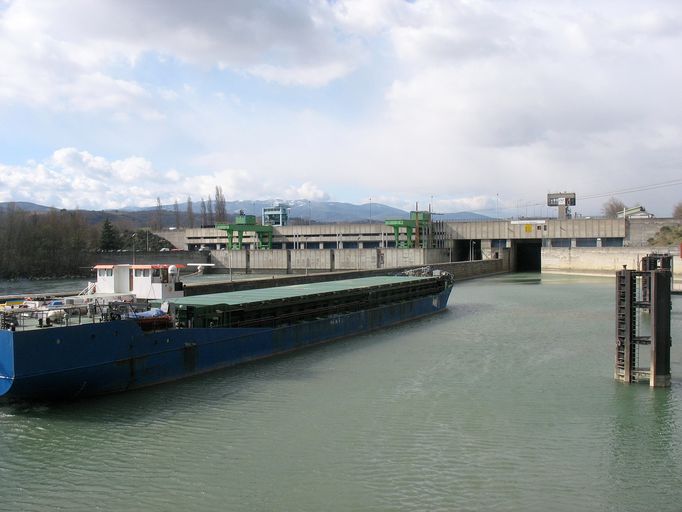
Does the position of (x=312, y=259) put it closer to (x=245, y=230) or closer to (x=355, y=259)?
(x=355, y=259)

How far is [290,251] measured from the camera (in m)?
89.8

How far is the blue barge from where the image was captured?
15250mm

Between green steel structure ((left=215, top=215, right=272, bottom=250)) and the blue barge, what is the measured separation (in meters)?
67.0

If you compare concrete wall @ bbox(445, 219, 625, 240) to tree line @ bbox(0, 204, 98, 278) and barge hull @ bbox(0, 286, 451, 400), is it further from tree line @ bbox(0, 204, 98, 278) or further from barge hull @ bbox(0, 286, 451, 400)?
barge hull @ bbox(0, 286, 451, 400)

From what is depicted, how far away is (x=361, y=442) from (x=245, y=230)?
84.0 m

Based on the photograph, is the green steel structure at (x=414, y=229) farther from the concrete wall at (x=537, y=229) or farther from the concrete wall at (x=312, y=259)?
the concrete wall at (x=312, y=259)

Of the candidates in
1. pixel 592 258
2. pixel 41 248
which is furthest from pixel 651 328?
pixel 41 248

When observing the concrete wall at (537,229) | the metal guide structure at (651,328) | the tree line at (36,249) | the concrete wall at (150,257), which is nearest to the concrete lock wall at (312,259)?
the concrete wall at (150,257)

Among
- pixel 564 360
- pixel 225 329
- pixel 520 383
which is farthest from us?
pixel 564 360

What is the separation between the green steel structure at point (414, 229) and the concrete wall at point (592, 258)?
57.0 ft

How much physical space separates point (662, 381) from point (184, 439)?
45.7 ft

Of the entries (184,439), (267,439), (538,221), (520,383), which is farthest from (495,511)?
(538,221)

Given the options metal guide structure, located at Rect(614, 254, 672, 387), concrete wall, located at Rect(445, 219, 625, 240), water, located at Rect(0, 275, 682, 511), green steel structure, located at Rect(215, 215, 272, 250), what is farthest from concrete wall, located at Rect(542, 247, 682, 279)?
water, located at Rect(0, 275, 682, 511)

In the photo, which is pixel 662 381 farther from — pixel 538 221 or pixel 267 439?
pixel 538 221
